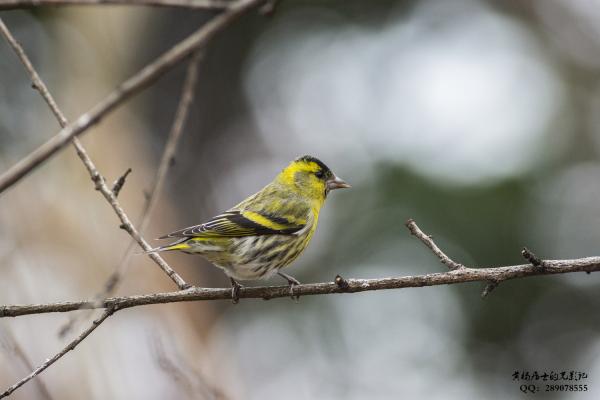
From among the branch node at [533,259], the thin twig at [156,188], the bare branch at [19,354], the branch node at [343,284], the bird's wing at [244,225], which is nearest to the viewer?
the thin twig at [156,188]

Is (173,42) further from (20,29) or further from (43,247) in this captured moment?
(43,247)

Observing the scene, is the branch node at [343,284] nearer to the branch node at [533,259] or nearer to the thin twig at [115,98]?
the branch node at [533,259]

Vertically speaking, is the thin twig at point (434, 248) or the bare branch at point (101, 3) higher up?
the bare branch at point (101, 3)

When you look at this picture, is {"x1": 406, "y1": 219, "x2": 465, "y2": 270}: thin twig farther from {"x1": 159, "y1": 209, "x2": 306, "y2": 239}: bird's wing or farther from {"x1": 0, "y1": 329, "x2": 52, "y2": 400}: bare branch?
{"x1": 0, "y1": 329, "x2": 52, "y2": 400}: bare branch

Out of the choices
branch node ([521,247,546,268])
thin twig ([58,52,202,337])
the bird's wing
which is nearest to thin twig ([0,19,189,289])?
thin twig ([58,52,202,337])

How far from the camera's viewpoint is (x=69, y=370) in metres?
6.38

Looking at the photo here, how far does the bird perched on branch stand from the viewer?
14.8 feet

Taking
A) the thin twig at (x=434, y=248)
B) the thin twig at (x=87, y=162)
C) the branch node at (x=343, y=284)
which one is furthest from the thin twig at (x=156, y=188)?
the thin twig at (x=434, y=248)

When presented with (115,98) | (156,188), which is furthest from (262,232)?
(115,98)

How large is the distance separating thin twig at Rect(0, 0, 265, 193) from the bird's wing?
2.65 m

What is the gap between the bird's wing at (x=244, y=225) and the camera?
14.7 feet

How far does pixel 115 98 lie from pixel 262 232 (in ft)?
10.6

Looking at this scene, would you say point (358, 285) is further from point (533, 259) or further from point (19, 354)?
point (19, 354)

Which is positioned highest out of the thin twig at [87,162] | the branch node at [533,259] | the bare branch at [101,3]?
the thin twig at [87,162]
